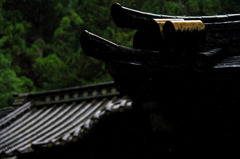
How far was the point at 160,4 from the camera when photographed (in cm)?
1286

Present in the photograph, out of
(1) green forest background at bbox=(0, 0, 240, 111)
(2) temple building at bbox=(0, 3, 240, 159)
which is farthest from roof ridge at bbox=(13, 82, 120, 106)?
(2) temple building at bbox=(0, 3, 240, 159)

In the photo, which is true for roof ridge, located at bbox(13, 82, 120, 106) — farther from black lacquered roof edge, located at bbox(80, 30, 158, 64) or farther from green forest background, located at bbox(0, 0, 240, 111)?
black lacquered roof edge, located at bbox(80, 30, 158, 64)

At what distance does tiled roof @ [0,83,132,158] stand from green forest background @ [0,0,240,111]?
8.55 ft

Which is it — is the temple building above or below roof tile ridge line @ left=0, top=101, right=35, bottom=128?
above

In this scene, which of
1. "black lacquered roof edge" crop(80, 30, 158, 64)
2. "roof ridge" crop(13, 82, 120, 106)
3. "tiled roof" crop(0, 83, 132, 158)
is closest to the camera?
"black lacquered roof edge" crop(80, 30, 158, 64)

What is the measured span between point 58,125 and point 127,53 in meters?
4.97

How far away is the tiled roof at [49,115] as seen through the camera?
8008 mm

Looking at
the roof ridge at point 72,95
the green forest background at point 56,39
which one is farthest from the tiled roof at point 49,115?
the green forest background at point 56,39

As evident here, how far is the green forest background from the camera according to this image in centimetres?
1476

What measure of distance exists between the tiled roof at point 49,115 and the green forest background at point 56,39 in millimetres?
2606

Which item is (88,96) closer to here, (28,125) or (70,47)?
(28,125)

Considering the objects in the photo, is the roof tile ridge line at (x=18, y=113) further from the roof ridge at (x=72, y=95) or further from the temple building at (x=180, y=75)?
the temple building at (x=180, y=75)

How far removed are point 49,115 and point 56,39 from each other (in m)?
12.4

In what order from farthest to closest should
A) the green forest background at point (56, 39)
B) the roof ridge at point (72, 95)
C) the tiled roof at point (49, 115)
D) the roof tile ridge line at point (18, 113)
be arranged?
the green forest background at point (56, 39)
the roof tile ridge line at point (18, 113)
the roof ridge at point (72, 95)
the tiled roof at point (49, 115)
